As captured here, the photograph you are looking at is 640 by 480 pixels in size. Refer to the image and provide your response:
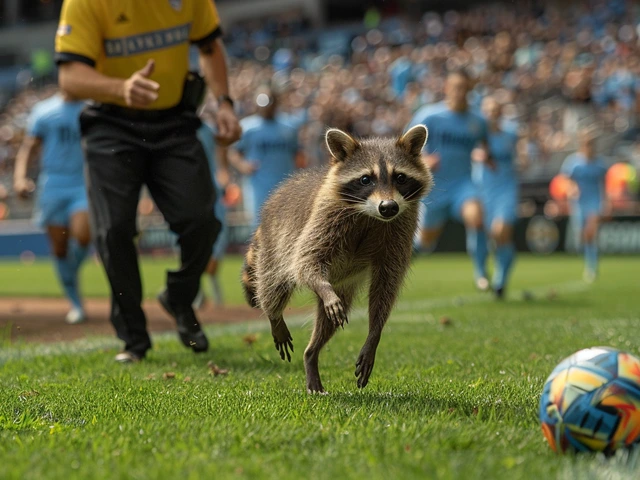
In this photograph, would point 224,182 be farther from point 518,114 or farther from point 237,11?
Answer: point 237,11

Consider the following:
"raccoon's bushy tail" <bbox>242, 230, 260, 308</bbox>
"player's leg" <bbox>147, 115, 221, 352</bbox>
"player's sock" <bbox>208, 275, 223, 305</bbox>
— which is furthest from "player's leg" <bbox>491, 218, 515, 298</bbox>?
"raccoon's bushy tail" <bbox>242, 230, 260, 308</bbox>

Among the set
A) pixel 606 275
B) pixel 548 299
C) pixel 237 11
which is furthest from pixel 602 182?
pixel 237 11

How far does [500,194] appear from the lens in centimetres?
1312

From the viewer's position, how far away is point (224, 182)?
12.3 metres

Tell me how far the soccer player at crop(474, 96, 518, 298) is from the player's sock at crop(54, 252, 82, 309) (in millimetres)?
5305

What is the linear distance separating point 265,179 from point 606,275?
717 centimetres

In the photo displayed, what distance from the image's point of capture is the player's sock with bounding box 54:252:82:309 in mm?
10172

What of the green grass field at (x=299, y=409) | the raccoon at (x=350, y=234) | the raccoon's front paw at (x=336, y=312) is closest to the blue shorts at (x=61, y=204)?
the green grass field at (x=299, y=409)

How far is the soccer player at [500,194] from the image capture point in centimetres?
1195

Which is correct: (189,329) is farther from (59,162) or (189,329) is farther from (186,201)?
(59,162)

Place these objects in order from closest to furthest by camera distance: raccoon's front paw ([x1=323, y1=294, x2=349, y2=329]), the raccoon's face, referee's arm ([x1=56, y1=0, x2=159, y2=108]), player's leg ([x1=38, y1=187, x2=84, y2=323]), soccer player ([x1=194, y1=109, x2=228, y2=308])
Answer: raccoon's front paw ([x1=323, y1=294, x2=349, y2=329]) → the raccoon's face → referee's arm ([x1=56, y1=0, x2=159, y2=108]) → player's leg ([x1=38, y1=187, x2=84, y2=323]) → soccer player ([x1=194, y1=109, x2=228, y2=308])

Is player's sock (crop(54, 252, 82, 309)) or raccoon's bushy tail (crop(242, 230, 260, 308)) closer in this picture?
raccoon's bushy tail (crop(242, 230, 260, 308))

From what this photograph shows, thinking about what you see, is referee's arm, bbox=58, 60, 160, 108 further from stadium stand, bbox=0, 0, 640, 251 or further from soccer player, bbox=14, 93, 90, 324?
stadium stand, bbox=0, 0, 640, 251

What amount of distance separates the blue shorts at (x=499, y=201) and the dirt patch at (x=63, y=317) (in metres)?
3.62
